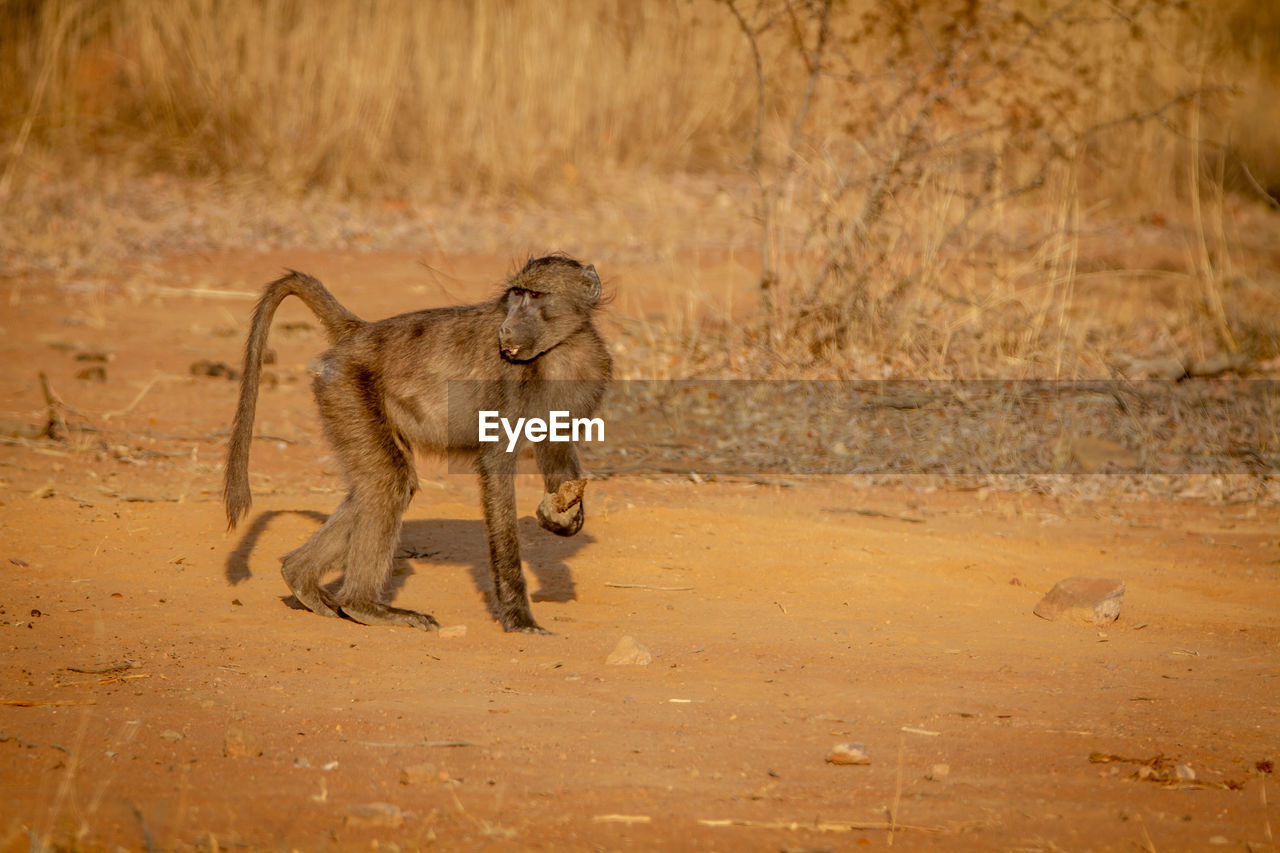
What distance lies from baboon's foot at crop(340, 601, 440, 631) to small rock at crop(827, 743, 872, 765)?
188 cm

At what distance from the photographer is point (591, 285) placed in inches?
198

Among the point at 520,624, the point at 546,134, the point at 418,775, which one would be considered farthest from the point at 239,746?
the point at 546,134

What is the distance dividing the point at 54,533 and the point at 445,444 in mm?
1802

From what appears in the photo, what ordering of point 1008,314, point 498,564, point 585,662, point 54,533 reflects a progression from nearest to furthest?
point 585,662 < point 498,564 < point 54,533 < point 1008,314

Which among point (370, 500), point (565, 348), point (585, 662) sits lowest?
point (585, 662)

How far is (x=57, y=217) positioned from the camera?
1211 cm

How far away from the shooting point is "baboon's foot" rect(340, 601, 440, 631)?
16.2 feet

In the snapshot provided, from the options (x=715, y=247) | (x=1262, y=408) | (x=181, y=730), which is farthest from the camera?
(x=715, y=247)

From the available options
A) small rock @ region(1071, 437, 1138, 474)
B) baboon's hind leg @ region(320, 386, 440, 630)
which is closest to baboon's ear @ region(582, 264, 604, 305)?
baboon's hind leg @ region(320, 386, 440, 630)

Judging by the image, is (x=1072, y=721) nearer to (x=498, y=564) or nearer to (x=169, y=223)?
(x=498, y=564)

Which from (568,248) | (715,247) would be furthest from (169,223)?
(715,247)

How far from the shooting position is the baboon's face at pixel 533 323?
4.87 metres

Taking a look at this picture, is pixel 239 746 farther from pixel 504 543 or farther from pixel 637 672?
pixel 504 543

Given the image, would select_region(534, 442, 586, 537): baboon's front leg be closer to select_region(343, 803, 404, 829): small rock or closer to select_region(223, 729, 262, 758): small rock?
select_region(223, 729, 262, 758): small rock
